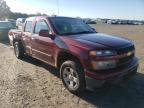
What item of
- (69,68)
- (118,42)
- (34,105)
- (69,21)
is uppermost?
(69,21)

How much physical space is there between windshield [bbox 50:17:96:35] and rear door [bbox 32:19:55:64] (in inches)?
11.4

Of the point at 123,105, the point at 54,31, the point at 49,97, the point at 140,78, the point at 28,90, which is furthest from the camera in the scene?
the point at 140,78

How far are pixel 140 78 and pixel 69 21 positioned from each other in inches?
105

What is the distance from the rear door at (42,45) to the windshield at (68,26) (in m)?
0.29

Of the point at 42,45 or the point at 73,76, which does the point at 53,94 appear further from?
the point at 42,45

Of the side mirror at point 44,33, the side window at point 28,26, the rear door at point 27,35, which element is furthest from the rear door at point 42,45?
the side window at point 28,26

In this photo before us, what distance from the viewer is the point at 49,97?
5.05m

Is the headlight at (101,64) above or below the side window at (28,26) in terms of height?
below

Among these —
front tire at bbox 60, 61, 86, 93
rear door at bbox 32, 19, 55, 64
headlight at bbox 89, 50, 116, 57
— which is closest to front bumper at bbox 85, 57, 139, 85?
front tire at bbox 60, 61, 86, 93

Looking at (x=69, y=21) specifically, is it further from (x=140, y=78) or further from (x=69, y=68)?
(x=140, y=78)

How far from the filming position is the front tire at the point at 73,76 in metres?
4.87

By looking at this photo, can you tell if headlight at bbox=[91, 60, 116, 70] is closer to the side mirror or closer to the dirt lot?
the dirt lot

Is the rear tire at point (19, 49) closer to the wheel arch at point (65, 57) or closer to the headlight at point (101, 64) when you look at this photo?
the wheel arch at point (65, 57)

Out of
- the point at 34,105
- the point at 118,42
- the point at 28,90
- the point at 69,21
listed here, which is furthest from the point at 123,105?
the point at 69,21
